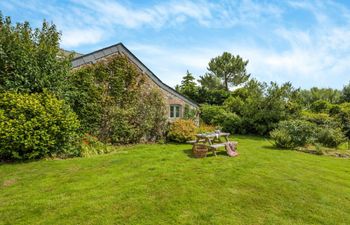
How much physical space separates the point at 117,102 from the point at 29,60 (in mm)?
4159

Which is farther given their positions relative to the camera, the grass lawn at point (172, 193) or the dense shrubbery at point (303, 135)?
the dense shrubbery at point (303, 135)

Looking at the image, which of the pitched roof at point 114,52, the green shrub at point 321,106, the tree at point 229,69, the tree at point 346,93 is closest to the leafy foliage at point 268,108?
the green shrub at point 321,106

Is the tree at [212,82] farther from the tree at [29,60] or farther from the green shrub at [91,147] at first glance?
the tree at [29,60]

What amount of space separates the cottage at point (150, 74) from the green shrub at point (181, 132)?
1.12m

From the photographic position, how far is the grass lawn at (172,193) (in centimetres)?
324

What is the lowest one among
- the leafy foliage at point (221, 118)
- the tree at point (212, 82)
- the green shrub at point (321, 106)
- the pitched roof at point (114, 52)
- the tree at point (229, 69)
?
the leafy foliage at point (221, 118)

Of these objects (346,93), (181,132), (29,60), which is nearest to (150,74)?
(181,132)

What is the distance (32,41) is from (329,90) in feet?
122

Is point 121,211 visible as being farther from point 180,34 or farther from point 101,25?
point 180,34

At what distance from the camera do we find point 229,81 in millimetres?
31688

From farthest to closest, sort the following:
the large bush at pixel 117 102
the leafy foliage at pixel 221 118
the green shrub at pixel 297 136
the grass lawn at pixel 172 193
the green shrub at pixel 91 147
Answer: the leafy foliage at pixel 221 118 → the green shrub at pixel 297 136 → the large bush at pixel 117 102 → the green shrub at pixel 91 147 → the grass lawn at pixel 172 193

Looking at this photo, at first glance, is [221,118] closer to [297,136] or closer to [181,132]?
[181,132]

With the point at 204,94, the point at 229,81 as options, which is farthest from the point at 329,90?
the point at 204,94

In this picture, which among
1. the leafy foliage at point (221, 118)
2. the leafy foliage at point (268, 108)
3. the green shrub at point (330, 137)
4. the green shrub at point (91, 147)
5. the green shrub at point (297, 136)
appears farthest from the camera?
the leafy foliage at point (221, 118)
